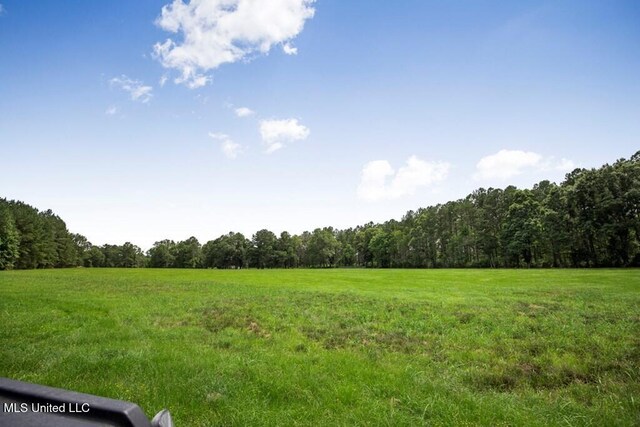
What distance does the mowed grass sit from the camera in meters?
7.27

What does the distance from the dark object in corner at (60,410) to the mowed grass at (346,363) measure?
563 centimetres

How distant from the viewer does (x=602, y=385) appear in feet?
29.0

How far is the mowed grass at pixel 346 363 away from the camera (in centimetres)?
727

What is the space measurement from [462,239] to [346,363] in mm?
110942

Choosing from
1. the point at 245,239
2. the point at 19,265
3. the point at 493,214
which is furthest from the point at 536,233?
the point at 19,265

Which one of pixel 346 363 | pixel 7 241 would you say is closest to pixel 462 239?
pixel 346 363

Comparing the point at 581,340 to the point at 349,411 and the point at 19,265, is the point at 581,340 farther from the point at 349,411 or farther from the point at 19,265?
the point at 19,265

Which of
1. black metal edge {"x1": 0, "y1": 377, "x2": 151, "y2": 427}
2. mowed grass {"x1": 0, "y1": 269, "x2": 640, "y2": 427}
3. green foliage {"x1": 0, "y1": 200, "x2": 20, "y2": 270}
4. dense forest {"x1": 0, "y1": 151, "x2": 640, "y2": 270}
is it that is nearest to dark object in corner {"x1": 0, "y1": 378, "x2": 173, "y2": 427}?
black metal edge {"x1": 0, "y1": 377, "x2": 151, "y2": 427}

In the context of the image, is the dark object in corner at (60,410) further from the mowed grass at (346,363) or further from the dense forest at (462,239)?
the dense forest at (462,239)

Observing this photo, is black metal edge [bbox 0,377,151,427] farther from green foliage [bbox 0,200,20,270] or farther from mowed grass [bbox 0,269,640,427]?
green foliage [bbox 0,200,20,270]

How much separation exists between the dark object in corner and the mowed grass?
18.5 ft

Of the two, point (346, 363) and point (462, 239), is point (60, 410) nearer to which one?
point (346, 363)

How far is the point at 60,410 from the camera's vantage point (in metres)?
1.73

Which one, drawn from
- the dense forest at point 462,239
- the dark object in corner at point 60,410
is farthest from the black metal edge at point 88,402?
the dense forest at point 462,239
